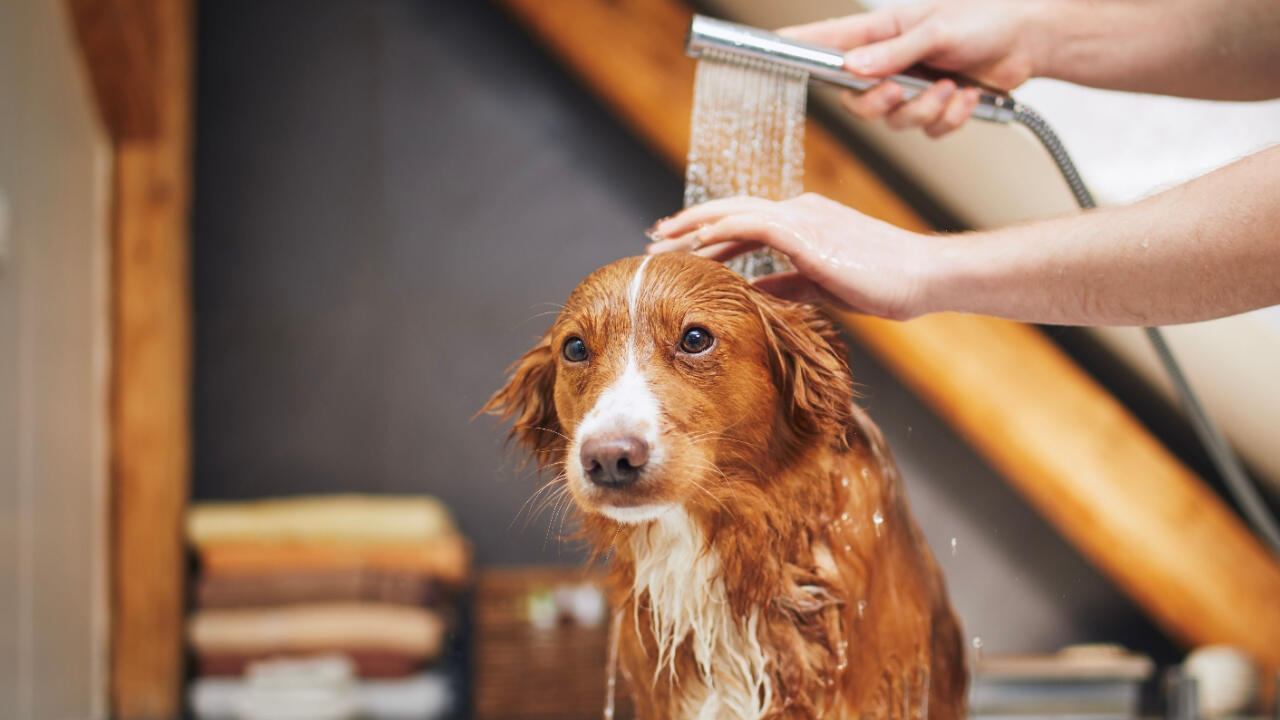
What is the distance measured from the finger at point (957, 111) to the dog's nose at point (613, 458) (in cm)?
47

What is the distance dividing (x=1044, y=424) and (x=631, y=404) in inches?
57.1

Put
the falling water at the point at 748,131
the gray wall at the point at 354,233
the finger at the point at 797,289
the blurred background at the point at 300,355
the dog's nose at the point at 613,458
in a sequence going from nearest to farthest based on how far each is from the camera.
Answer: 1. the dog's nose at the point at 613,458
2. the finger at the point at 797,289
3. the falling water at the point at 748,131
4. the blurred background at the point at 300,355
5. the gray wall at the point at 354,233

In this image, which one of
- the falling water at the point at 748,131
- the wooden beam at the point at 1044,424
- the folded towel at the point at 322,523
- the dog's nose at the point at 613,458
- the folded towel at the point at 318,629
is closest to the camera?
the dog's nose at the point at 613,458

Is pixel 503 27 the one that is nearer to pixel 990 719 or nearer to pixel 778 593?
pixel 990 719

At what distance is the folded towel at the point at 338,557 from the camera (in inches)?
100

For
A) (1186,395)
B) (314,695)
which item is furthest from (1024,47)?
(314,695)

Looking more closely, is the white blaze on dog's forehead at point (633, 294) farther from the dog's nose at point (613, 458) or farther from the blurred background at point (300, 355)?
the blurred background at point (300, 355)

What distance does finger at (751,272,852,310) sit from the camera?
73 centimetres

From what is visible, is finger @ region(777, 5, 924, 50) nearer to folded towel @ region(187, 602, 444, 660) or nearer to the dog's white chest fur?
the dog's white chest fur

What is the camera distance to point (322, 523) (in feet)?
8.59

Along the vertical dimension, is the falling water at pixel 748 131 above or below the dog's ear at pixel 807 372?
above

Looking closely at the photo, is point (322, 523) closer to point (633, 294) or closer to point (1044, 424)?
point (1044, 424)

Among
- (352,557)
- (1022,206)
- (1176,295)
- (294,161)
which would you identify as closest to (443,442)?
(352,557)

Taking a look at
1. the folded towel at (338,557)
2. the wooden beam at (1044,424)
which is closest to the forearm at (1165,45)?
the wooden beam at (1044,424)
